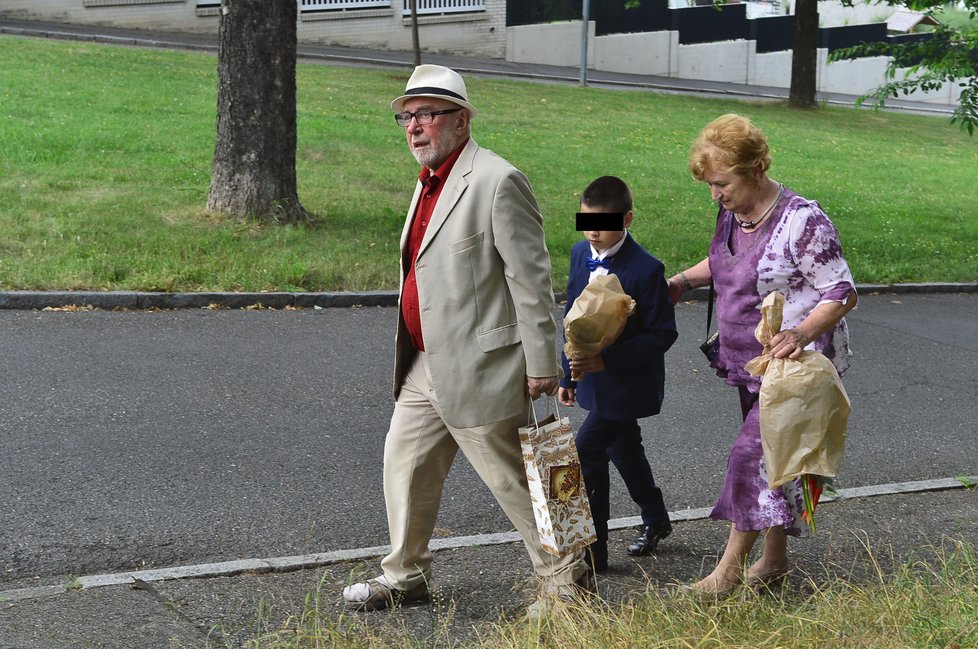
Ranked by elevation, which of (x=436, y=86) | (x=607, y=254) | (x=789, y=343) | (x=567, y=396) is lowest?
(x=567, y=396)

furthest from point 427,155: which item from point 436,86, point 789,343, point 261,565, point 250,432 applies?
point 250,432

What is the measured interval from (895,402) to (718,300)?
13.9ft

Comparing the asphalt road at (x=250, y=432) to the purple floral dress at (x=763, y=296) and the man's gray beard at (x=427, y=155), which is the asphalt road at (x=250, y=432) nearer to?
the purple floral dress at (x=763, y=296)

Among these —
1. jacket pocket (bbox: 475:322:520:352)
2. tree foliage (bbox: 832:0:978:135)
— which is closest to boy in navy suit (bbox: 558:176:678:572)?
jacket pocket (bbox: 475:322:520:352)

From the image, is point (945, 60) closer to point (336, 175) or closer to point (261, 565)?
point (336, 175)

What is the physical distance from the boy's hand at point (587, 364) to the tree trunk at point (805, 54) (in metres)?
28.7

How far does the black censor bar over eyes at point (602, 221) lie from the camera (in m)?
4.77

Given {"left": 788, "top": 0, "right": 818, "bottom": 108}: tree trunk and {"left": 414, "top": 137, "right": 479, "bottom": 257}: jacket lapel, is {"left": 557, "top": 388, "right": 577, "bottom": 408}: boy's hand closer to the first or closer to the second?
{"left": 414, "top": 137, "right": 479, "bottom": 257}: jacket lapel

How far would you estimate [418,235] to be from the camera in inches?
175

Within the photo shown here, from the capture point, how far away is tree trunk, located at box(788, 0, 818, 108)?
103 feet

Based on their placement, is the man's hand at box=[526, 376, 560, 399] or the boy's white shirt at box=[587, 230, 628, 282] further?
the boy's white shirt at box=[587, 230, 628, 282]

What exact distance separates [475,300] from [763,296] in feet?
3.67

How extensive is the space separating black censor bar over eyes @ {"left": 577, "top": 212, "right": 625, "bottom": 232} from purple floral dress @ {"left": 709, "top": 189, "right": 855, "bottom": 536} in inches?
15.4

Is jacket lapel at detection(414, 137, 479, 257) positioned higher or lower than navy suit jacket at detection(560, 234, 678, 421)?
higher
